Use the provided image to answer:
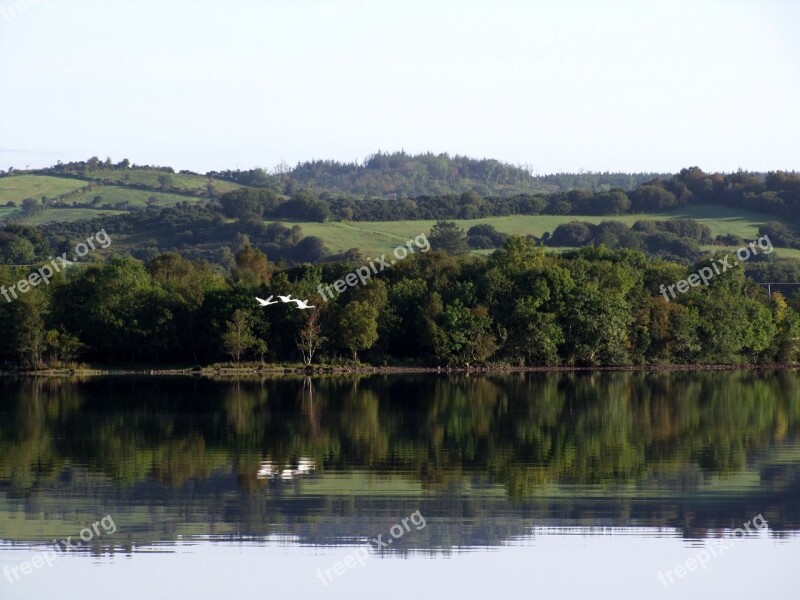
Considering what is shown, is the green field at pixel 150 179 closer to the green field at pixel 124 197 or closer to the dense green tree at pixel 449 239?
the green field at pixel 124 197

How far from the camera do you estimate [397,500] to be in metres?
23.7

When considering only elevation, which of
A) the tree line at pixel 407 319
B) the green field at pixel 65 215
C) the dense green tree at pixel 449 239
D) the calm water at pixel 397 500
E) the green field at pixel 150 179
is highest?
the green field at pixel 150 179

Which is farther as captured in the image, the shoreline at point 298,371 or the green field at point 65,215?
the green field at point 65,215

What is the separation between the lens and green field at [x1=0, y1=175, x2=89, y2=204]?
153375mm

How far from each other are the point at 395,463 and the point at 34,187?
140 m

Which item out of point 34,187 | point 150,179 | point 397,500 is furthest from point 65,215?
point 397,500

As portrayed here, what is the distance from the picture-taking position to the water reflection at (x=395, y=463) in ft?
72.2

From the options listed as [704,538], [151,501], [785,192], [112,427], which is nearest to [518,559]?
[704,538]

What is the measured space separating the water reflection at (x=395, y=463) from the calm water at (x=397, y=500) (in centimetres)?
9

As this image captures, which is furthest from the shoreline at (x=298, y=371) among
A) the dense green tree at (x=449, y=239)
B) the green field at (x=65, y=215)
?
the green field at (x=65, y=215)

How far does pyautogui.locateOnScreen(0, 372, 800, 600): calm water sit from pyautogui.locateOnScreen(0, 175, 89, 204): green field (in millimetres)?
117396

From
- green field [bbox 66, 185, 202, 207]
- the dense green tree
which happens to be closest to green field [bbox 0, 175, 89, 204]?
green field [bbox 66, 185, 202, 207]

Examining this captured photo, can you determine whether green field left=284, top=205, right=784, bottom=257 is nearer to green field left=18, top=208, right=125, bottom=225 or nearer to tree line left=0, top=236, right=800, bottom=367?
green field left=18, top=208, right=125, bottom=225

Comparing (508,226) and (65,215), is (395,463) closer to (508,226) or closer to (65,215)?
(508,226)
